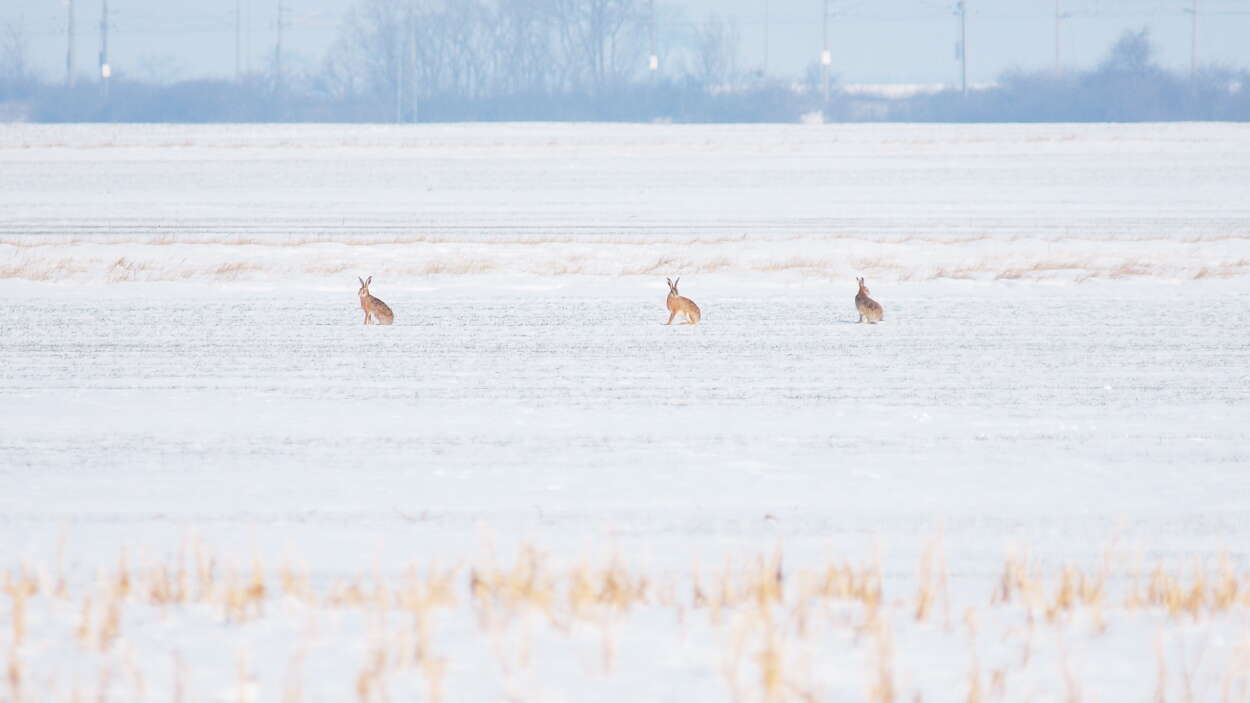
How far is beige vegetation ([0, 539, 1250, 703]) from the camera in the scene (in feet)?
15.6

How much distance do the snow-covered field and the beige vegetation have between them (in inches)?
0.8

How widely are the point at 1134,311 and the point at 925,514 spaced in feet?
26.6

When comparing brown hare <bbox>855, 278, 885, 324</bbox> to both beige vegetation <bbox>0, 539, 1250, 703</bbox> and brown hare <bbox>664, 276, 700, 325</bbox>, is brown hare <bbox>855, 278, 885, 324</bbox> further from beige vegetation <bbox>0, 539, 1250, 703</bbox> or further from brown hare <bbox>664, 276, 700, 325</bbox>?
beige vegetation <bbox>0, 539, 1250, 703</bbox>

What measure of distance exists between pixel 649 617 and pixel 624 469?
287cm

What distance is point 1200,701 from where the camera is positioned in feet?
15.3

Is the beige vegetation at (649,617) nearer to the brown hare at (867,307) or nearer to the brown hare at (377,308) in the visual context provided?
the brown hare at (377,308)

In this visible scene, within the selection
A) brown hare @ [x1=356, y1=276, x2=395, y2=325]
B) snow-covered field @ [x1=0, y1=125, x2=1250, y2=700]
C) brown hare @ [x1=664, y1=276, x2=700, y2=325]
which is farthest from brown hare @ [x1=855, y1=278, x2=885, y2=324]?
brown hare @ [x1=356, y1=276, x2=395, y2=325]

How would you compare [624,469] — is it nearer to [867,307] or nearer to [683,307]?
[683,307]

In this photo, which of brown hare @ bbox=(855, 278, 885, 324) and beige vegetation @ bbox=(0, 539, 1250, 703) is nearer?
beige vegetation @ bbox=(0, 539, 1250, 703)

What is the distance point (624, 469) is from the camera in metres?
8.31

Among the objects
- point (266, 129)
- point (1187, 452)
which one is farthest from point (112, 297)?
point (266, 129)

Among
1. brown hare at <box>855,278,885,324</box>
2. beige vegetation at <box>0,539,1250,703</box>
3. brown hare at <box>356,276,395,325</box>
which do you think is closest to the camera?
beige vegetation at <box>0,539,1250,703</box>

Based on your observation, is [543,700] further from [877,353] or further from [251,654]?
[877,353]

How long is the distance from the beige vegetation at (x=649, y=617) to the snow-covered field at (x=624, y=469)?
21 mm
